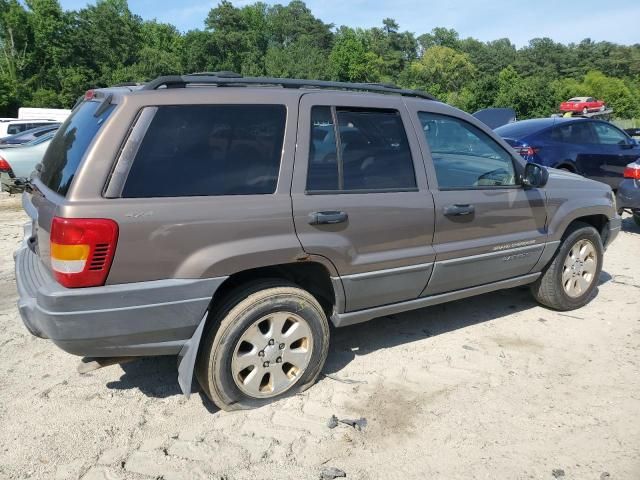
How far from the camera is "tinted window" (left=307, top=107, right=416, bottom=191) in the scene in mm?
3137

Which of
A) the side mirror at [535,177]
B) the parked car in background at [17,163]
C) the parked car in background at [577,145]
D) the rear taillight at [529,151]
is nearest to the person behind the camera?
the side mirror at [535,177]

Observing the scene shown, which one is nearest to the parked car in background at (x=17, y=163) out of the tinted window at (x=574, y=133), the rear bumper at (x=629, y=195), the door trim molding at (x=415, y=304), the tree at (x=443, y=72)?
the door trim molding at (x=415, y=304)

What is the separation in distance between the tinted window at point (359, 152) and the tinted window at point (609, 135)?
7624 mm

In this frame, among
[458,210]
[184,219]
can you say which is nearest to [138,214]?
[184,219]

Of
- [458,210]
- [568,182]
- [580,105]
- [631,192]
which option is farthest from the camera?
[580,105]

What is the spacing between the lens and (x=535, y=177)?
3967 mm

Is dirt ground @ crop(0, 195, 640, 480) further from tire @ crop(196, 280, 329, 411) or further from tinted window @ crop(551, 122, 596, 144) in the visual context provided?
tinted window @ crop(551, 122, 596, 144)

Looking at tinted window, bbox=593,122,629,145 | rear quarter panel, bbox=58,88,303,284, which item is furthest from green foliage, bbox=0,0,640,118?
rear quarter panel, bbox=58,88,303,284

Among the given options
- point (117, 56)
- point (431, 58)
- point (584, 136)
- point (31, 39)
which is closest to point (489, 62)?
point (431, 58)

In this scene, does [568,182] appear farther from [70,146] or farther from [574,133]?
[574,133]

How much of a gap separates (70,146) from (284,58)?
74604 mm

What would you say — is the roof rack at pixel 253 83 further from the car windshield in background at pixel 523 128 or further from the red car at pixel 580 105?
the red car at pixel 580 105

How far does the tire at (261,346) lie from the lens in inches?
114

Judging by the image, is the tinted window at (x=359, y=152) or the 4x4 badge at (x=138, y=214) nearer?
the 4x4 badge at (x=138, y=214)
